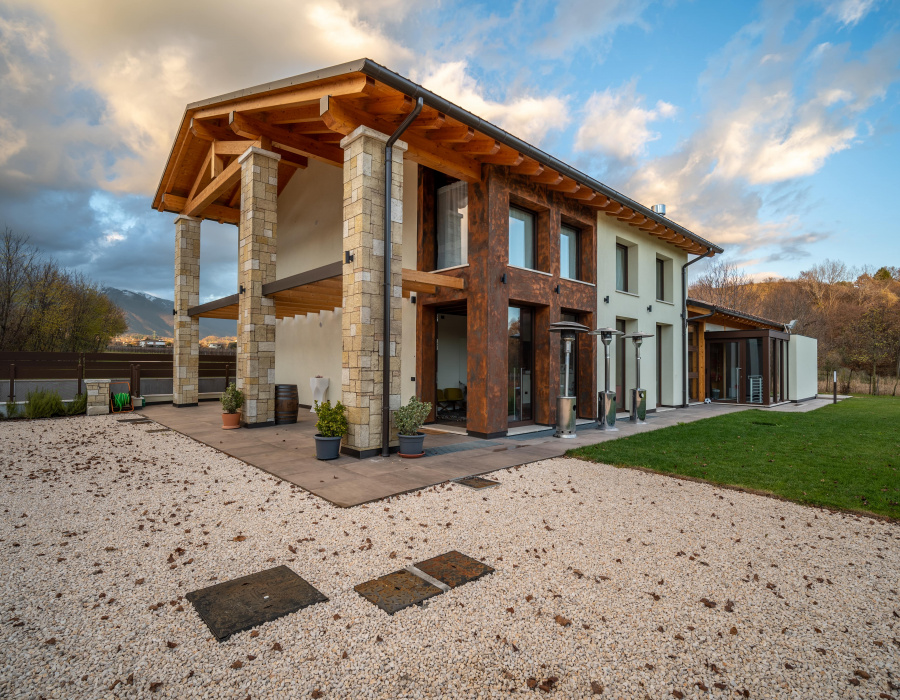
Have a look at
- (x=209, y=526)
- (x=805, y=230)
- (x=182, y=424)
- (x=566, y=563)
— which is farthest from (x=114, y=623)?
(x=805, y=230)

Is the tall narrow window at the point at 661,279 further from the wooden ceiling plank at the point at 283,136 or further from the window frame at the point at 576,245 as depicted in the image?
the wooden ceiling plank at the point at 283,136

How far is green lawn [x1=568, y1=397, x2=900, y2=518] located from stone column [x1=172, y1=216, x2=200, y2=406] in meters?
12.3

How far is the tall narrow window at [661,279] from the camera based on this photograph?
14.4 meters

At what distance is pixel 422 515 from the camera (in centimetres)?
412

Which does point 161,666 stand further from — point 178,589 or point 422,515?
point 422,515

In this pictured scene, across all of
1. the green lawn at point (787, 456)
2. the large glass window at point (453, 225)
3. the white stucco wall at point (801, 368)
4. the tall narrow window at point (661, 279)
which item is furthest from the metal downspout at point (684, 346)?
the large glass window at point (453, 225)

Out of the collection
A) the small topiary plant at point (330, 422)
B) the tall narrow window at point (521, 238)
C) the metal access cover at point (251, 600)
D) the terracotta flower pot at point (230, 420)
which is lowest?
the metal access cover at point (251, 600)

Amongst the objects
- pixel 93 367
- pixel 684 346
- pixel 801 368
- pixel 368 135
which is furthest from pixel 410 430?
pixel 801 368

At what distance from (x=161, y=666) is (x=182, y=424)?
9267mm

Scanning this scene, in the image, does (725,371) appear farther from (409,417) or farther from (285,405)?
(285,405)

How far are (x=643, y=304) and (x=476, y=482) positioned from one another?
9.81 m

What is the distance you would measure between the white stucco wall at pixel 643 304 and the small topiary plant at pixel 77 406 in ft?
46.7

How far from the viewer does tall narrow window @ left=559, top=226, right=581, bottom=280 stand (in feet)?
34.9

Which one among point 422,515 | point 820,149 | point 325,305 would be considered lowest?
point 422,515
